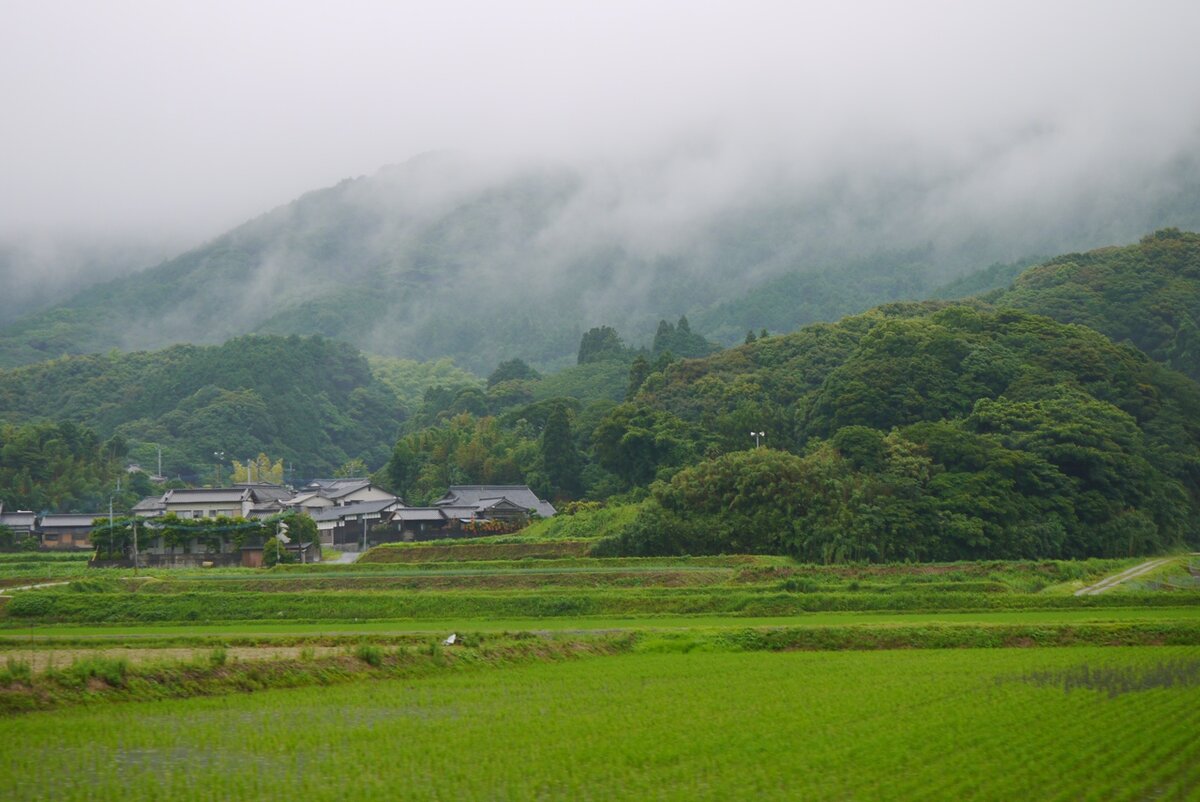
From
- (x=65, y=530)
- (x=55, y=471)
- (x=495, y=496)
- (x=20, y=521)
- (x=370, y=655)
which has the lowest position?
(x=370, y=655)

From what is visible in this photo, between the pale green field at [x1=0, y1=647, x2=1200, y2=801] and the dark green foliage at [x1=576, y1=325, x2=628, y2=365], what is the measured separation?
283 ft

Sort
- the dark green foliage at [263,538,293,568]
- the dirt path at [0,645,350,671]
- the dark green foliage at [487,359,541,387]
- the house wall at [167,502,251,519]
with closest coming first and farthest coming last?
the dirt path at [0,645,350,671]
the dark green foliage at [263,538,293,568]
the house wall at [167,502,251,519]
the dark green foliage at [487,359,541,387]

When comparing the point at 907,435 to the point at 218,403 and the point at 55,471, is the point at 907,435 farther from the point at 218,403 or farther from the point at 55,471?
the point at 218,403

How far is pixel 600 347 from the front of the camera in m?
110

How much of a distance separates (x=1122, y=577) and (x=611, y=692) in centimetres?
2572

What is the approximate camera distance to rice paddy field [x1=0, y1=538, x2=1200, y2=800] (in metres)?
12.7

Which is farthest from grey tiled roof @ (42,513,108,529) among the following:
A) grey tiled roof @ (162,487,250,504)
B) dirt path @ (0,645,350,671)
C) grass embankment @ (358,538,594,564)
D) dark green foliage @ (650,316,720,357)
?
dark green foliage @ (650,316,720,357)

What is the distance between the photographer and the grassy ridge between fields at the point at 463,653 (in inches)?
701

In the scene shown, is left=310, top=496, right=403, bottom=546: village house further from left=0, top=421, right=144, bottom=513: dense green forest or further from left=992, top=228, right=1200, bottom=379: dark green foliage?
left=992, top=228, right=1200, bottom=379: dark green foliage

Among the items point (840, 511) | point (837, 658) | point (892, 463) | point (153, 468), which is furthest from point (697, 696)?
point (153, 468)

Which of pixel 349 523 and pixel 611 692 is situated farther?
pixel 349 523

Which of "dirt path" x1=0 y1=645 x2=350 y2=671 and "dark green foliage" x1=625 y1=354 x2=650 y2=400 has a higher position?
"dark green foliage" x1=625 y1=354 x2=650 y2=400

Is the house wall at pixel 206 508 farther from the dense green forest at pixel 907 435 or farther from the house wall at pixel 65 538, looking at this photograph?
the dense green forest at pixel 907 435

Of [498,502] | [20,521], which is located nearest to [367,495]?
[498,502]
